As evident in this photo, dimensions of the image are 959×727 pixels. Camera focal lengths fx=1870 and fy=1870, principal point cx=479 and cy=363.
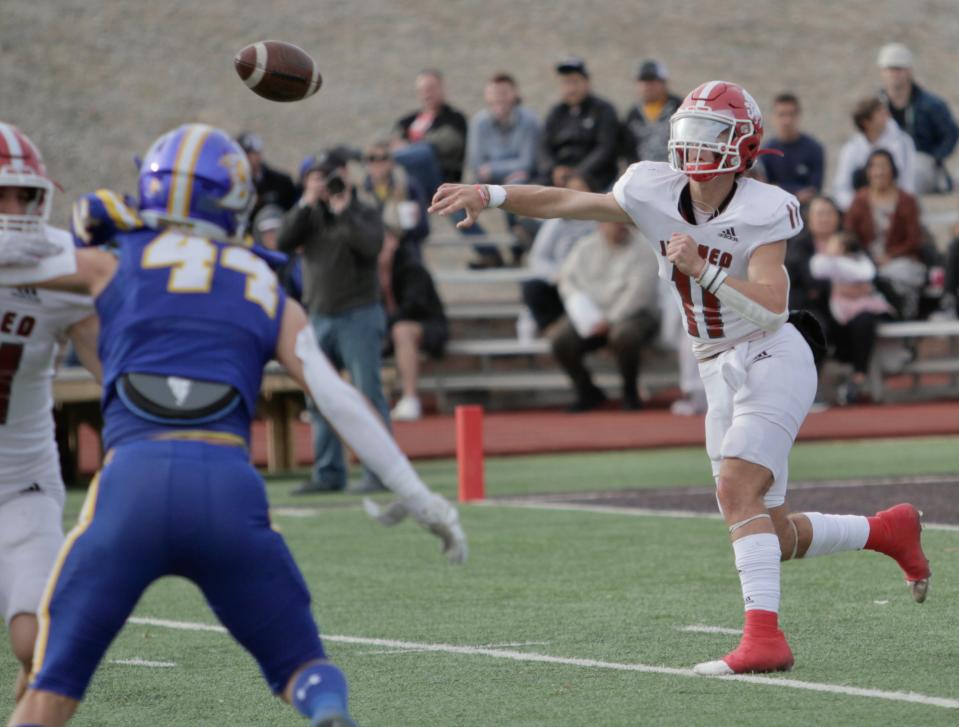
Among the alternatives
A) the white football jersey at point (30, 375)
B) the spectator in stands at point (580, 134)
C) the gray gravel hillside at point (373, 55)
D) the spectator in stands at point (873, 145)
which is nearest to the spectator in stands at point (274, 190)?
the spectator in stands at point (580, 134)

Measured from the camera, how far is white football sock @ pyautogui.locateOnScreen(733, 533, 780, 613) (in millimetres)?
5895

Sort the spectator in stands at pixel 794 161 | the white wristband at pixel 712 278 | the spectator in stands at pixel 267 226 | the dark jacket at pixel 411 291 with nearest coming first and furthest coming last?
the white wristband at pixel 712 278 < the spectator in stands at pixel 267 226 < the dark jacket at pixel 411 291 < the spectator in stands at pixel 794 161

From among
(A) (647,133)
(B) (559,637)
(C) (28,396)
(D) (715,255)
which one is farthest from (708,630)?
(A) (647,133)

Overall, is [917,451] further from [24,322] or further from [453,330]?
[24,322]

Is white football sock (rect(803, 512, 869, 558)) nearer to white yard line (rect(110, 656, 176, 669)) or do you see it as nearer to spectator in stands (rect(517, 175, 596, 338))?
white yard line (rect(110, 656, 176, 669))

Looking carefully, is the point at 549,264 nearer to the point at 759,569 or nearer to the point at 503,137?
the point at 503,137

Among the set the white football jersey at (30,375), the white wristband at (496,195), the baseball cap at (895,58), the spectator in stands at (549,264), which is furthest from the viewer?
the baseball cap at (895,58)

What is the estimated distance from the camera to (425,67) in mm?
28703

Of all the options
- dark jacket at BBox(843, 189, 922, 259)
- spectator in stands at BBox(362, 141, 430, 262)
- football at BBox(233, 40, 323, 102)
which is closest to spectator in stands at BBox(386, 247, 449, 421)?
spectator in stands at BBox(362, 141, 430, 262)

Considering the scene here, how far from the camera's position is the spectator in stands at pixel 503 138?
18.5 m

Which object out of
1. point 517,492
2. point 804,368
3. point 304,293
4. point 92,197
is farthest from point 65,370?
point 92,197

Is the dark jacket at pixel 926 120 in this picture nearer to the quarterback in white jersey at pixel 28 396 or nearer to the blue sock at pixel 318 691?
the quarterback in white jersey at pixel 28 396

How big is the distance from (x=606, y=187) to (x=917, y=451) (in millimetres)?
4599

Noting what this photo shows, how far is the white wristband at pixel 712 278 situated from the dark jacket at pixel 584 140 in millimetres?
11215
